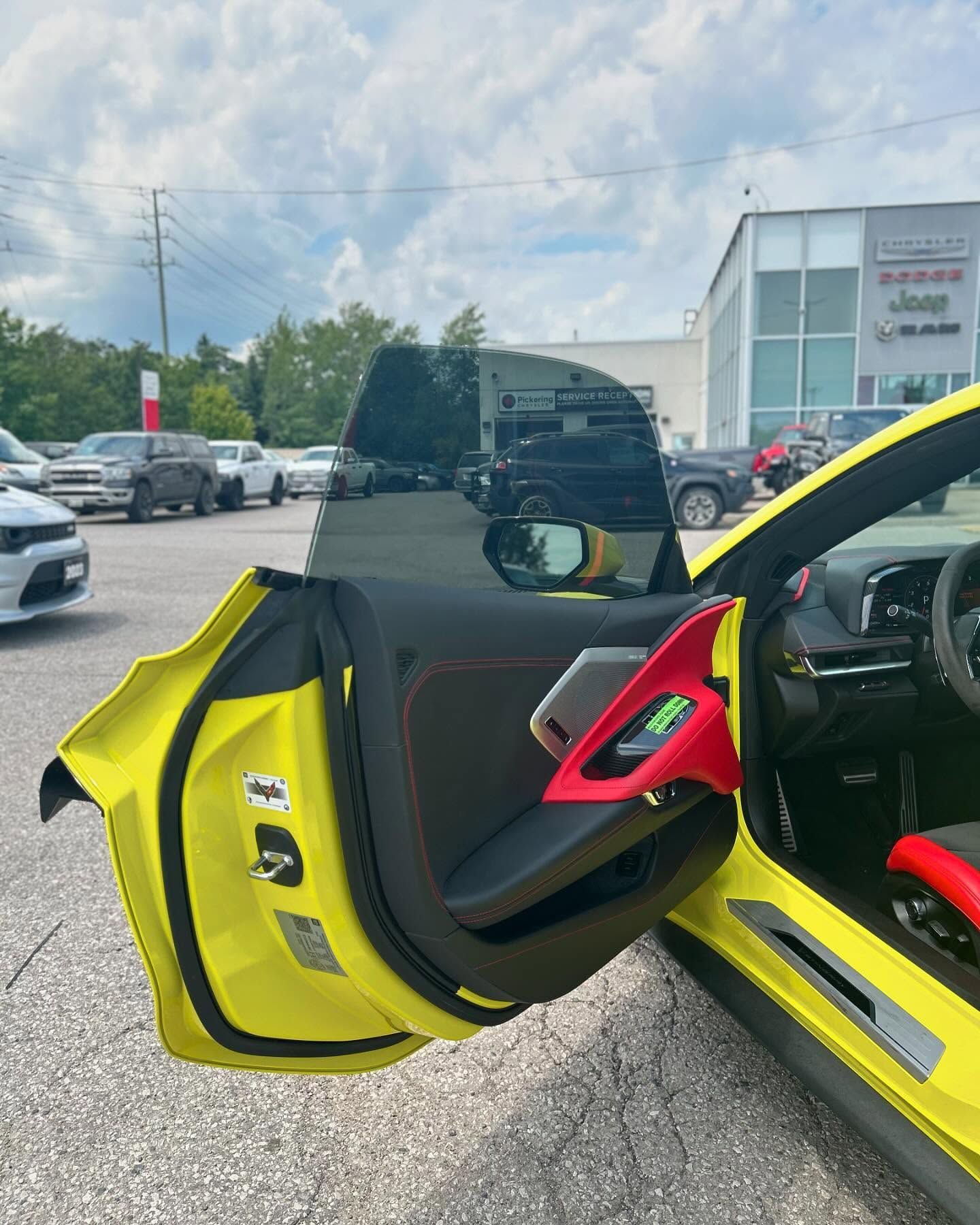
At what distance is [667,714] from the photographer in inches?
73.3

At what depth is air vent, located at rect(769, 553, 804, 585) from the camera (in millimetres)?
2320

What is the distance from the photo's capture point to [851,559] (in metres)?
2.48

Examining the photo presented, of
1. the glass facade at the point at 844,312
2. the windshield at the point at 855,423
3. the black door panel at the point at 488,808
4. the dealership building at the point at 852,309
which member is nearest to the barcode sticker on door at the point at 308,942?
the black door panel at the point at 488,808

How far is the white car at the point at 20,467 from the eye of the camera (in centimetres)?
1361

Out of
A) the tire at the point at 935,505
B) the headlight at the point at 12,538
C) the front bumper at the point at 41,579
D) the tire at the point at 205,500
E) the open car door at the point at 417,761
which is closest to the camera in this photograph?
the open car door at the point at 417,761

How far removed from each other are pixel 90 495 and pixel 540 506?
54.1 feet

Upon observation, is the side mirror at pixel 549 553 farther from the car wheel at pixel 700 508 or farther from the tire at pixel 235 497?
the tire at pixel 235 497

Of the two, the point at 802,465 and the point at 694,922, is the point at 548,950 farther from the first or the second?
the point at 802,465

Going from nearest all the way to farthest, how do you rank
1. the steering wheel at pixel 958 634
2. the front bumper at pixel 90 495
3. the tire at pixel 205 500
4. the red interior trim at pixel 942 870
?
1. the red interior trim at pixel 942 870
2. the steering wheel at pixel 958 634
3. the front bumper at pixel 90 495
4. the tire at pixel 205 500

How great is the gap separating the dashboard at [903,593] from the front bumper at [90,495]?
1641 centimetres

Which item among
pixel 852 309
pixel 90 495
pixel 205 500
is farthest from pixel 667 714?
pixel 852 309

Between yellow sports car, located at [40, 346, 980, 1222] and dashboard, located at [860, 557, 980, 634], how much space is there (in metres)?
0.13

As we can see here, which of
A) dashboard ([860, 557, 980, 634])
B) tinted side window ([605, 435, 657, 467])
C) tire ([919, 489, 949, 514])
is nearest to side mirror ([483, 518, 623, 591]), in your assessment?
tinted side window ([605, 435, 657, 467])

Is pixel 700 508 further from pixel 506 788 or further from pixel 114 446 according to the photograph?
pixel 506 788
